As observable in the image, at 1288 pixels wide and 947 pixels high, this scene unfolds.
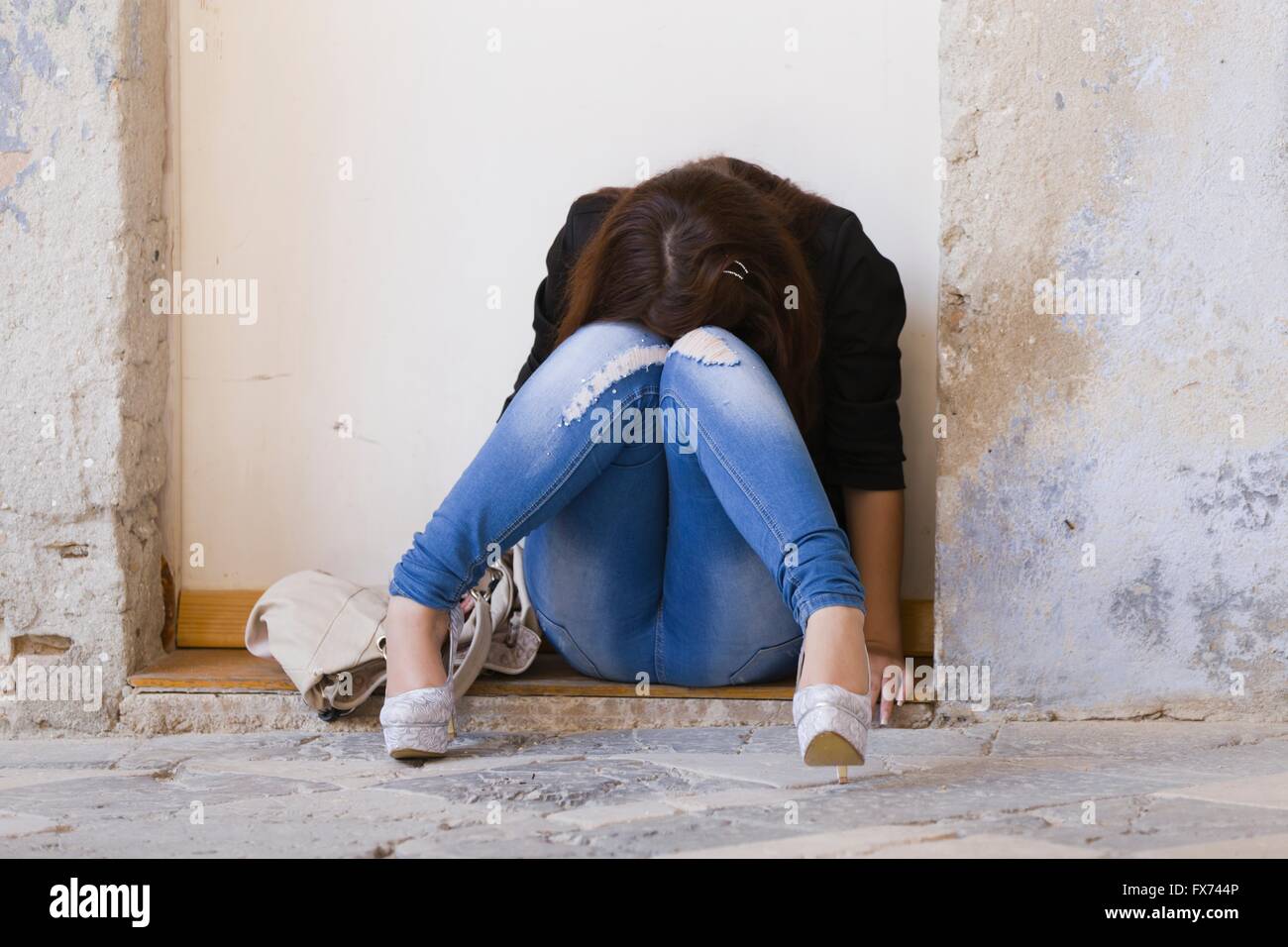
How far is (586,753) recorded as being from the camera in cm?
190

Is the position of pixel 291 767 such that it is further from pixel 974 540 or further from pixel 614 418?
pixel 974 540

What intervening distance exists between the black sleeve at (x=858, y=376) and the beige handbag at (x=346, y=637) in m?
0.64

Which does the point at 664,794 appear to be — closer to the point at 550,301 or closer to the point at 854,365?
the point at 854,365

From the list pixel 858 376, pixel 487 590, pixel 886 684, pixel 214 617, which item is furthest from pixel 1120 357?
pixel 214 617

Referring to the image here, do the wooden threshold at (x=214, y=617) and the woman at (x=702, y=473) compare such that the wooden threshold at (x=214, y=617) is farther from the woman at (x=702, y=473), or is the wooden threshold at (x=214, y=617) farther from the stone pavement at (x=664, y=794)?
the woman at (x=702, y=473)

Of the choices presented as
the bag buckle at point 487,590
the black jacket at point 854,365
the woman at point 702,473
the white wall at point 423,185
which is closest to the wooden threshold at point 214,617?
the white wall at point 423,185

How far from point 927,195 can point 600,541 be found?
1035 millimetres

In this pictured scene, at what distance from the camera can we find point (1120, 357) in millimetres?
2049

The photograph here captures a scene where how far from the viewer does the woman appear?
66.1 inches

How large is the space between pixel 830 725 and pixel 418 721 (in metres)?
0.63

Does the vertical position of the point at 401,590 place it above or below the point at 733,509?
below

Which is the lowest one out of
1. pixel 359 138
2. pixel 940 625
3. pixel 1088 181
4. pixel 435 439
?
pixel 940 625

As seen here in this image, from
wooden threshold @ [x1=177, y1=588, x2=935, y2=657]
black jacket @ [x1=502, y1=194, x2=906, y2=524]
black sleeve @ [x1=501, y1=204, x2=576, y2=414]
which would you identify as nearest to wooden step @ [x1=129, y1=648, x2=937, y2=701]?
wooden threshold @ [x1=177, y1=588, x2=935, y2=657]

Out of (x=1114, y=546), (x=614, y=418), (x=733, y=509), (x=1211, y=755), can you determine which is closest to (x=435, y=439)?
(x=614, y=418)
